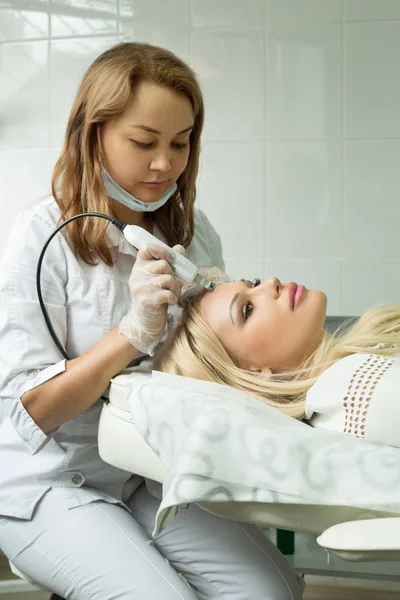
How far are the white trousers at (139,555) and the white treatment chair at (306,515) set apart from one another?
23 centimetres

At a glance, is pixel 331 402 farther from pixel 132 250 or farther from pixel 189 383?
pixel 132 250

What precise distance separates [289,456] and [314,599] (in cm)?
157

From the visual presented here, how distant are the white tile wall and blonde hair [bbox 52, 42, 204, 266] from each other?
3.13 feet

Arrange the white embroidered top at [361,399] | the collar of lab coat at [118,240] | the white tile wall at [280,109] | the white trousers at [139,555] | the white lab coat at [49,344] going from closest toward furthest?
the white embroidered top at [361,399] → the white trousers at [139,555] → the white lab coat at [49,344] → the collar of lab coat at [118,240] → the white tile wall at [280,109]

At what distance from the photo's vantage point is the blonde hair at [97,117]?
1.42m

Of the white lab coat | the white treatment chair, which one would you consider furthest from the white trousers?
the white treatment chair

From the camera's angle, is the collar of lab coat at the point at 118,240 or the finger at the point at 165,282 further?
the collar of lab coat at the point at 118,240

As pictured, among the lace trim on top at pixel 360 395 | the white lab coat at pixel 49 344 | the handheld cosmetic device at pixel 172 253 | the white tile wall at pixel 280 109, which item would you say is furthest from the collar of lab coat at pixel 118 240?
the white tile wall at pixel 280 109

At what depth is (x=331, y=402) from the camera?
42.6 inches

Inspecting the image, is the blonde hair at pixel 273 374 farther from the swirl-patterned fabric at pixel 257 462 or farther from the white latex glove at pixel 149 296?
the swirl-patterned fabric at pixel 257 462

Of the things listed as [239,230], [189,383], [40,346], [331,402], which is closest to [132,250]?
[40,346]

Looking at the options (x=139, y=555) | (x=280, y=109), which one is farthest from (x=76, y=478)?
(x=280, y=109)

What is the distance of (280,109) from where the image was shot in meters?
2.47

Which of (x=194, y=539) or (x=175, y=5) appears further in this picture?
(x=175, y=5)
